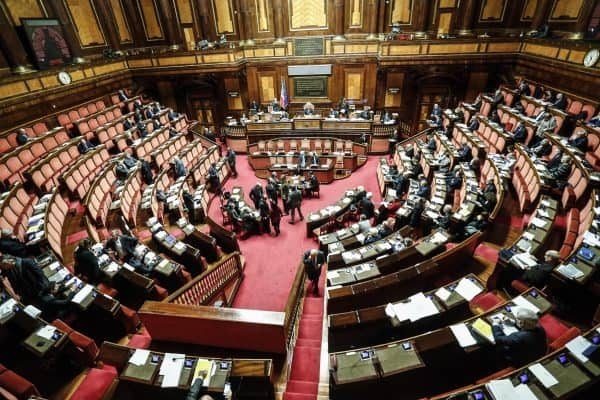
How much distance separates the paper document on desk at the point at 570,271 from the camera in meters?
3.81

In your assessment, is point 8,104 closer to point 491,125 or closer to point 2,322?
→ point 2,322

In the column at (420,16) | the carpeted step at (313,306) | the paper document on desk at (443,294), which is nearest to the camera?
the paper document on desk at (443,294)

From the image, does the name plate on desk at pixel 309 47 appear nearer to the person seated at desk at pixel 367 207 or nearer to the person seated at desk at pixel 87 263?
the person seated at desk at pixel 367 207

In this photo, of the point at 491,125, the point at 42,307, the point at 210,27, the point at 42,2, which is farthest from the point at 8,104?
the point at 491,125

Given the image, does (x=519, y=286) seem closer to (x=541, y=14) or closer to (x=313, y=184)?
(x=313, y=184)

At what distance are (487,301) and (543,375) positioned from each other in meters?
1.55

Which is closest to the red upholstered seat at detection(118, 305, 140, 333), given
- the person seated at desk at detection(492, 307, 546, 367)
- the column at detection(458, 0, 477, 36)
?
the person seated at desk at detection(492, 307, 546, 367)

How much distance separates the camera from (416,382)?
340cm

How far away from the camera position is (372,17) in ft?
42.9

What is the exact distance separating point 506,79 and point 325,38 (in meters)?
7.47

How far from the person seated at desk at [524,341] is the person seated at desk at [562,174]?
423 centimetres

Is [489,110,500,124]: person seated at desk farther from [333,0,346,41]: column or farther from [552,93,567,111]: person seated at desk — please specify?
[333,0,346,41]: column

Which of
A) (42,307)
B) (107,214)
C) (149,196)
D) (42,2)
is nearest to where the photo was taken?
(42,307)

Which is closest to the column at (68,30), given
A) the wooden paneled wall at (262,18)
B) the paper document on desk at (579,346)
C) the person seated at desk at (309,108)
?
the wooden paneled wall at (262,18)
